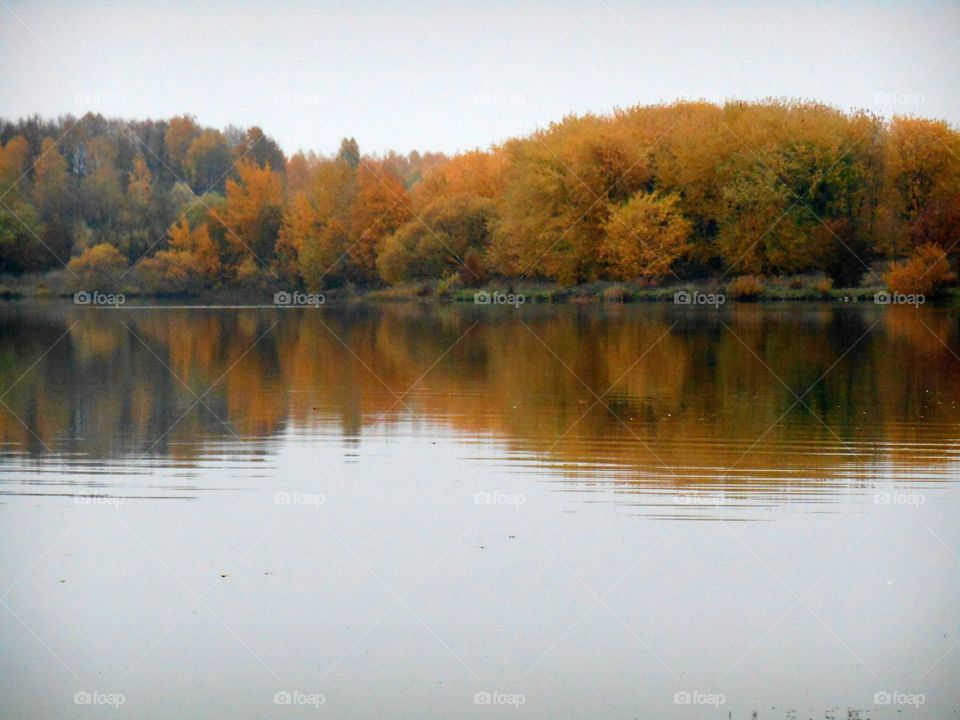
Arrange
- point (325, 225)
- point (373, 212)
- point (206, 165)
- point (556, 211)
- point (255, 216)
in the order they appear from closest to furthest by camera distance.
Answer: point (556, 211) → point (373, 212) → point (325, 225) → point (255, 216) → point (206, 165)

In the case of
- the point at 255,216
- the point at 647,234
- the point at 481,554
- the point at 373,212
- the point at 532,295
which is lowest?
the point at 481,554

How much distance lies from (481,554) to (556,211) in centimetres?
6279

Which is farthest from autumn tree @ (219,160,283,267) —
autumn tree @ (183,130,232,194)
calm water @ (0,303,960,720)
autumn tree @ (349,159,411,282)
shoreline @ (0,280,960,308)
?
calm water @ (0,303,960,720)

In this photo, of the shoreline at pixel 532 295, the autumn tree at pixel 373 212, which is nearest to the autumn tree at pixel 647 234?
the shoreline at pixel 532 295

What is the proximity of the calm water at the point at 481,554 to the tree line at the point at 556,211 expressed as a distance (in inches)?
1887

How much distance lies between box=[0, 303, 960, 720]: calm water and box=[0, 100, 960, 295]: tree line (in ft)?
157

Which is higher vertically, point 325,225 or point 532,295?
point 325,225

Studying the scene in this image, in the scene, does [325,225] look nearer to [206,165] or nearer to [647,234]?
[206,165]

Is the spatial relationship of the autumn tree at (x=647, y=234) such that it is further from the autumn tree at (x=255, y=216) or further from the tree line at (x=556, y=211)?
the autumn tree at (x=255, y=216)

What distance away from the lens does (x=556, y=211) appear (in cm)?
7075

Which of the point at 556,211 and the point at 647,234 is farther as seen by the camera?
the point at 556,211

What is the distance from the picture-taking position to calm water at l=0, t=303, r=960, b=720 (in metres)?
6.84

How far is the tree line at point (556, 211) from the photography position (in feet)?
213

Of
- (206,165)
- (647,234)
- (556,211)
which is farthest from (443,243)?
(206,165)
